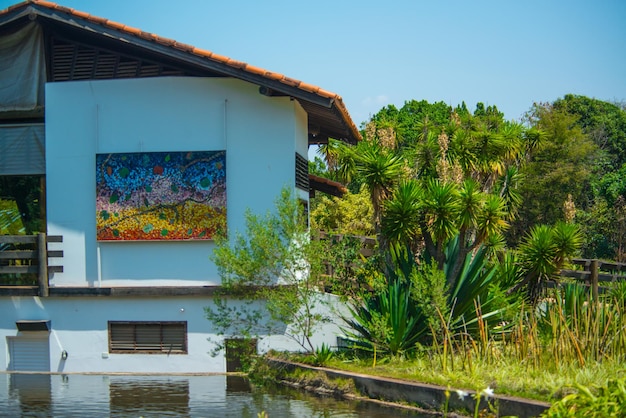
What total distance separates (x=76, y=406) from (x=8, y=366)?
493 cm

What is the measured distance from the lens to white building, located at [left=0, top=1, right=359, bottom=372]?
52.1ft

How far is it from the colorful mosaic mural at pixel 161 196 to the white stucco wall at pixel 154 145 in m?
0.17

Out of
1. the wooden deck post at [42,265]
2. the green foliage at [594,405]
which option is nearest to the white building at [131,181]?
the wooden deck post at [42,265]

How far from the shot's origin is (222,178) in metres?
15.9

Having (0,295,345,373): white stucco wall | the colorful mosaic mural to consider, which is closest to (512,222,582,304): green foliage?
(0,295,345,373): white stucco wall

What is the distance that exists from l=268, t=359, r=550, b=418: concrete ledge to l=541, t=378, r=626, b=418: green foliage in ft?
4.38

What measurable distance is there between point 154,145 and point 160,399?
5.35 metres

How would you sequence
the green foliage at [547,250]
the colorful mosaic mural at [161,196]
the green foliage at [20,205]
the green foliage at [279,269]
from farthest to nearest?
1. the green foliage at [20,205]
2. the colorful mosaic mural at [161,196]
3. the green foliage at [547,250]
4. the green foliage at [279,269]

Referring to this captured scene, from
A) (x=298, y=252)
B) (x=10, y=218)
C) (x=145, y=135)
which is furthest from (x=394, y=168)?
(x=10, y=218)

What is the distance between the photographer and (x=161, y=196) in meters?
16.0

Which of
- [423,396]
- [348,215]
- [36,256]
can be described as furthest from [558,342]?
[348,215]

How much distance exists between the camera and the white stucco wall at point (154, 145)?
1592cm

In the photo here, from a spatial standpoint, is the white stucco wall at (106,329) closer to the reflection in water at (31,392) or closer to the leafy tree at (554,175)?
the reflection in water at (31,392)

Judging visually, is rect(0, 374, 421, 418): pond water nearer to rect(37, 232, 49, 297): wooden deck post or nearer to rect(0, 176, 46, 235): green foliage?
rect(37, 232, 49, 297): wooden deck post
